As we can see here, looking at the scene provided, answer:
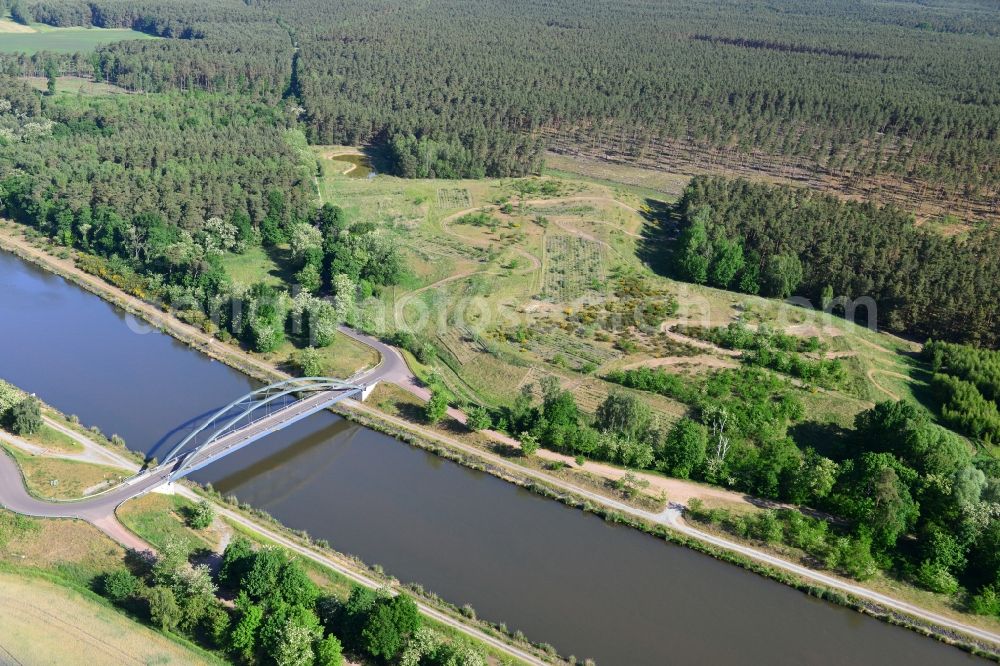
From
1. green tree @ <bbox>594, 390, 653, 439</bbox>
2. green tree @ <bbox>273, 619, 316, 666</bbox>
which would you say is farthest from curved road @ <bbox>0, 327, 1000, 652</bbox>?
green tree @ <bbox>273, 619, 316, 666</bbox>

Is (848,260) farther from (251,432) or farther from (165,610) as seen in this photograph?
(165,610)

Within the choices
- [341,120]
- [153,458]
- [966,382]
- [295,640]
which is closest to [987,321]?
[966,382]

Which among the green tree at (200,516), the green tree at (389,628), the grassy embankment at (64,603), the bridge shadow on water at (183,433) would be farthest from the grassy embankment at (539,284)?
the grassy embankment at (64,603)

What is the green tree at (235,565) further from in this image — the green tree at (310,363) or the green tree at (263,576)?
the green tree at (310,363)

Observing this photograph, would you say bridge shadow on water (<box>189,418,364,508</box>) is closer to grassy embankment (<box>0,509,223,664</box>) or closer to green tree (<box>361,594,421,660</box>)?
grassy embankment (<box>0,509,223,664</box>)

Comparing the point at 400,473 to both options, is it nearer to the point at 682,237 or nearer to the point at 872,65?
the point at 682,237
